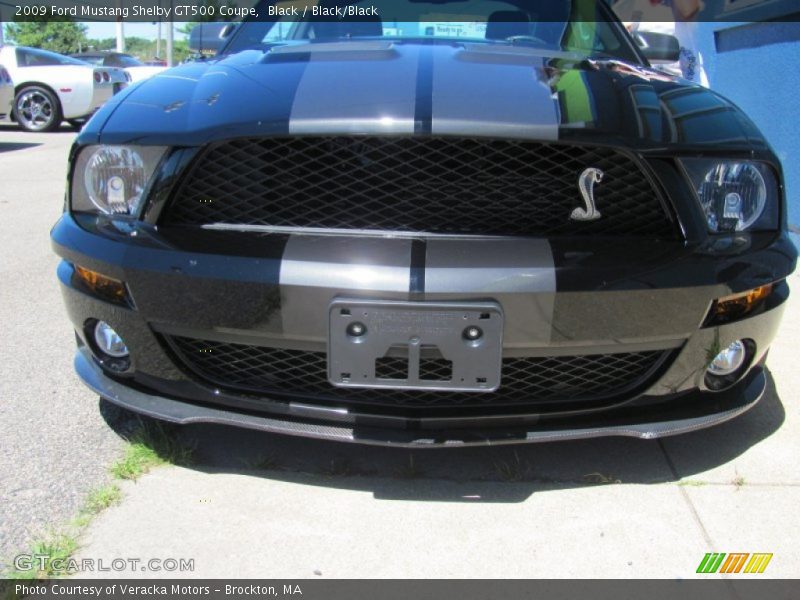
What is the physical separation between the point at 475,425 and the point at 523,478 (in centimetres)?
31

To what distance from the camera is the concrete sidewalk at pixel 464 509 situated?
1706mm

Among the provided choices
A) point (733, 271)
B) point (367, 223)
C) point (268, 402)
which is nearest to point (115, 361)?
point (268, 402)

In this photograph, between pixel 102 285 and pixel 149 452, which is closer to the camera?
pixel 102 285

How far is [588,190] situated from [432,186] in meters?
0.37

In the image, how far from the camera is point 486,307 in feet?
5.49

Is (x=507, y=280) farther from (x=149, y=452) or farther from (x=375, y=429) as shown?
(x=149, y=452)

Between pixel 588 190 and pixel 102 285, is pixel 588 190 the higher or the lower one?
the higher one

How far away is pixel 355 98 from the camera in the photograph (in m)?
1.75

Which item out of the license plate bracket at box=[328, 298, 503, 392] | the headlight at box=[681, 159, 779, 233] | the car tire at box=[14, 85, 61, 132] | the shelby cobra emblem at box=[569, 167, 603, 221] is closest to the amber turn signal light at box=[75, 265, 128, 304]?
the license plate bracket at box=[328, 298, 503, 392]

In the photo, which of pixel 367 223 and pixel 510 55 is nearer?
pixel 367 223

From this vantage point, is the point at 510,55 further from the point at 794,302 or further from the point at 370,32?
the point at 794,302

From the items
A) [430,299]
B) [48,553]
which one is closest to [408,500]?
[430,299]

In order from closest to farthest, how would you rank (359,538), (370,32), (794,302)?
(359,538) → (370,32) → (794,302)

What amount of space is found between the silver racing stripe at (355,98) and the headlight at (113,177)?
38 centimetres
